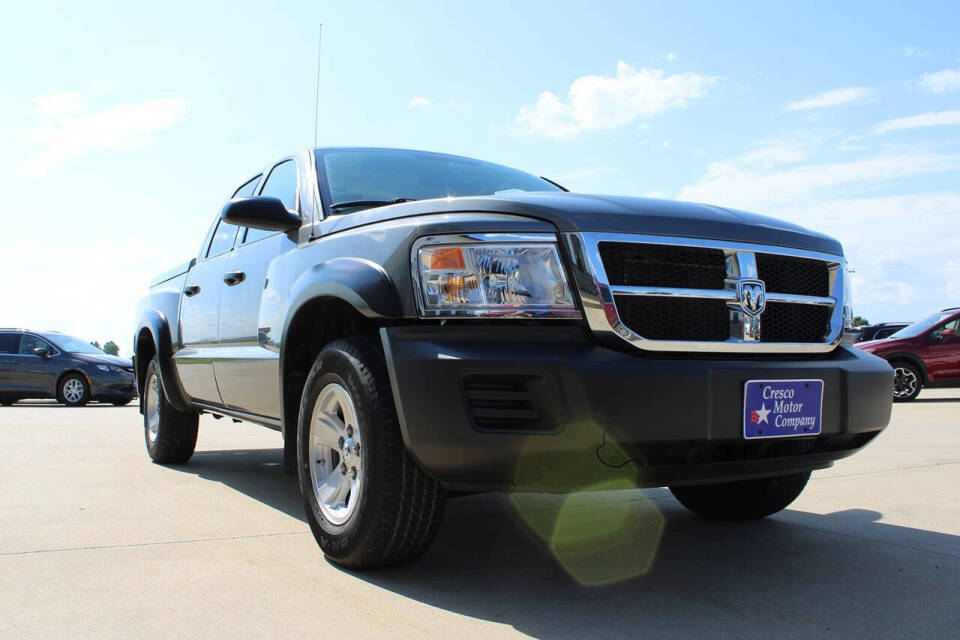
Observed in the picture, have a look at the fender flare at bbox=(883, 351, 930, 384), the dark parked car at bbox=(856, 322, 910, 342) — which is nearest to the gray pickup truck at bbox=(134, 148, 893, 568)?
the fender flare at bbox=(883, 351, 930, 384)

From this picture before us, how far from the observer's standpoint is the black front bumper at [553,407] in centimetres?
235

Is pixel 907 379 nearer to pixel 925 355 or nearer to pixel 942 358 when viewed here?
pixel 925 355

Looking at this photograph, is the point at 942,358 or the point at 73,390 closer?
the point at 942,358

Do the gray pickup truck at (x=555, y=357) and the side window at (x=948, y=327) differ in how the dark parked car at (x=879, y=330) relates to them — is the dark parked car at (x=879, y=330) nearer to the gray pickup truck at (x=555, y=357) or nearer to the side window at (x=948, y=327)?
the side window at (x=948, y=327)

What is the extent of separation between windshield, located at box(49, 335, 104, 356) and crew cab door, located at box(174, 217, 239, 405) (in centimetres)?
1080

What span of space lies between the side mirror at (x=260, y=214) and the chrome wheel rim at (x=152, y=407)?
2.52 metres

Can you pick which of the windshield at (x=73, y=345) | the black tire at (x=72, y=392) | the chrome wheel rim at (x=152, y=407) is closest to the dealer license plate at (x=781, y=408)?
the chrome wheel rim at (x=152, y=407)

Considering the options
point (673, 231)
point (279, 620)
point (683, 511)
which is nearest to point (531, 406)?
point (673, 231)

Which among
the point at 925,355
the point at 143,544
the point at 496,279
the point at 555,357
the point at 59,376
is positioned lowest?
the point at 59,376

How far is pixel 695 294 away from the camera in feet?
8.54

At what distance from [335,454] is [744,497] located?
184 centimetres

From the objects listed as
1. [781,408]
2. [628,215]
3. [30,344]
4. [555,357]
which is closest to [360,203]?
[628,215]

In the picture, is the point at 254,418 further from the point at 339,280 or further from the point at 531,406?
the point at 531,406

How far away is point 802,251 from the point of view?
2951 mm
